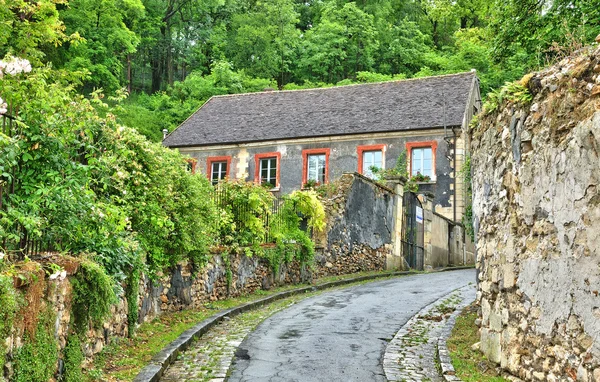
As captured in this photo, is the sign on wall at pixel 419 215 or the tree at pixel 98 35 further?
the tree at pixel 98 35

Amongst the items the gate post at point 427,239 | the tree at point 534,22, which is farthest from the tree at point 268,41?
the tree at point 534,22

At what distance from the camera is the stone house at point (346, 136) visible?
26344 millimetres

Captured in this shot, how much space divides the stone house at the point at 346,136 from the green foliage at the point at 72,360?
68.8ft

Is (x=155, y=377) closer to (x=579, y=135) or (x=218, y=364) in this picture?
(x=218, y=364)

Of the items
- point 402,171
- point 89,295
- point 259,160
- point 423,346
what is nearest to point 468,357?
point 423,346

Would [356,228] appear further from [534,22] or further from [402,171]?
[534,22]

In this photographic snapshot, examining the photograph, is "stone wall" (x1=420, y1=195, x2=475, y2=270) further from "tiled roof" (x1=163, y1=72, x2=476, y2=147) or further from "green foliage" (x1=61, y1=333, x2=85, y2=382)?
"green foliage" (x1=61, y1=333, x2=85, y2=382)

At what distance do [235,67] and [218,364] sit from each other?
3974 centimetres

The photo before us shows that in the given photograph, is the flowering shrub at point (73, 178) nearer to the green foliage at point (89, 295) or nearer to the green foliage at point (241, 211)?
the green foliage at point (89, 295)

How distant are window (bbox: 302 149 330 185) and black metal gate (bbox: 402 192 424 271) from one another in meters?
5.76

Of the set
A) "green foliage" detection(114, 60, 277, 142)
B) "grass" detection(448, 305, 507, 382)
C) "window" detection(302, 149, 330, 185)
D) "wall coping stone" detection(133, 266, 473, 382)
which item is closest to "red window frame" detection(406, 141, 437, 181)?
"window" detection(302, 149, 330, 185)

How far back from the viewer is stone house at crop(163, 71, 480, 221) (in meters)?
26.3

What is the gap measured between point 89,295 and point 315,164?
2241 centimetres

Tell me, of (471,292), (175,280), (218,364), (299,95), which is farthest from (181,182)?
(299,95)
